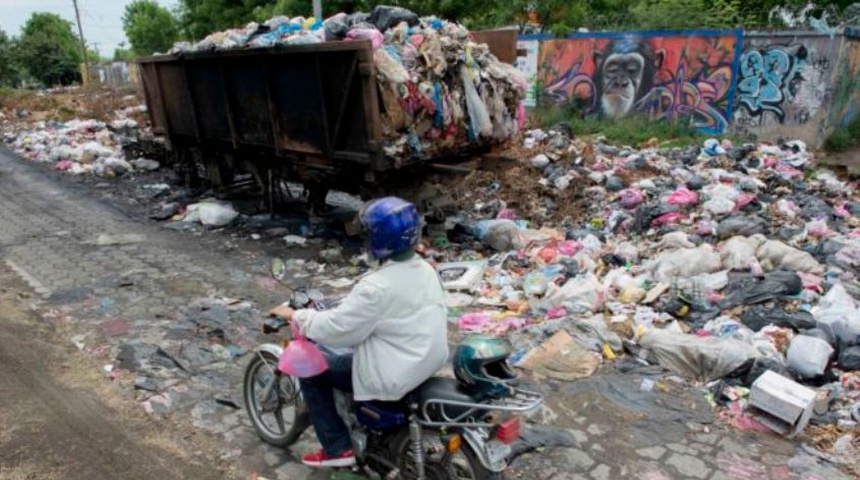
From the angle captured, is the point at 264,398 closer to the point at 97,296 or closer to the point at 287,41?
the point at 97,296

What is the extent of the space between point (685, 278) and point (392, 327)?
3794 mm

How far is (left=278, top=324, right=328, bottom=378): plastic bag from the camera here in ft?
9.39

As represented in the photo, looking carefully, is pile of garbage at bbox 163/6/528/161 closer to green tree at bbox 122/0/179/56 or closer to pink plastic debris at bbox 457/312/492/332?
pink plastic debris at bbox 457/312/492/332

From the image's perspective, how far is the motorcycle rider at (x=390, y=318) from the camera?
256 cm

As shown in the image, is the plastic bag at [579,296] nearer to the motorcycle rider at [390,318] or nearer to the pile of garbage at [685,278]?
the pile of garbage at [685,278]

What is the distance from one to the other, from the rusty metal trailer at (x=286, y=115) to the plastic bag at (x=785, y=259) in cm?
328

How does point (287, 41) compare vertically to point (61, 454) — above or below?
above

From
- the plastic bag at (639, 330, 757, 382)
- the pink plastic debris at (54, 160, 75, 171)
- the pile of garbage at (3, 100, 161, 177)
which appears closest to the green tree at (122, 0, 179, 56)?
the pile of garbage at (3, 100, 161, 177)

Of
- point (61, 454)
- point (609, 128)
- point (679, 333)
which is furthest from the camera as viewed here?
point (609, 128)

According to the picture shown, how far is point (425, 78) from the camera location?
20.7 feet

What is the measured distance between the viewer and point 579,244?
6.68 m

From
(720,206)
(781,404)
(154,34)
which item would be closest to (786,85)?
(720,206)

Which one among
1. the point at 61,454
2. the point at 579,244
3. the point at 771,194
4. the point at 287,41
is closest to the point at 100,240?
the point at 287,41

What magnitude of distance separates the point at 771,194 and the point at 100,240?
874cm
